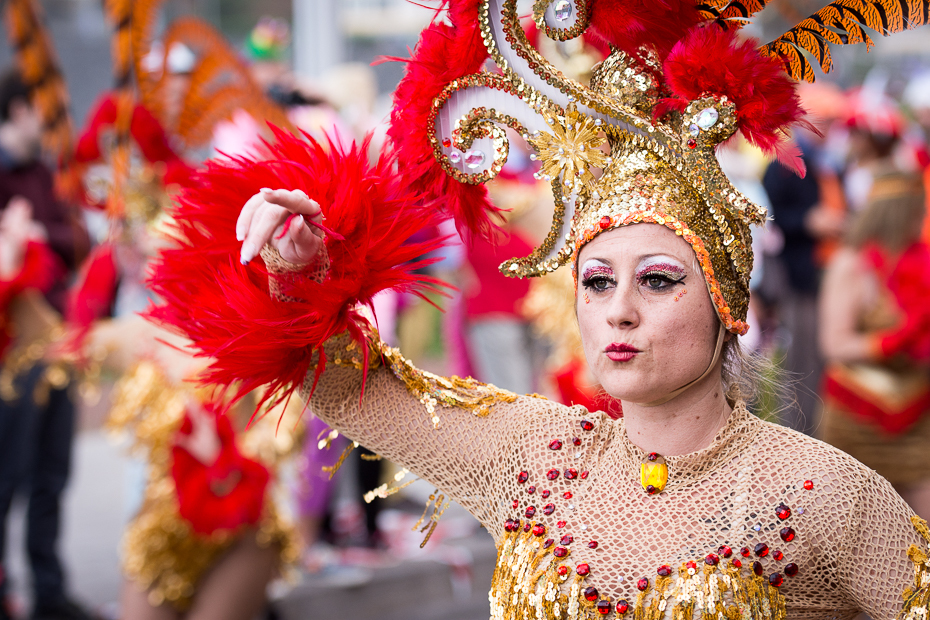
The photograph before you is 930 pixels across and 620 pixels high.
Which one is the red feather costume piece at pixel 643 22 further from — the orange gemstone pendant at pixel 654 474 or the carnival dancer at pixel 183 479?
the carnival dancer at pixel 183 479

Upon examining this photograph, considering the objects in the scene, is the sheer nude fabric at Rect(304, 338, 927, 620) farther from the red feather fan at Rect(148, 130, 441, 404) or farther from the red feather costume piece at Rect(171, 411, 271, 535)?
the red feather costume piece at Rect(171, 411, 271, 535)

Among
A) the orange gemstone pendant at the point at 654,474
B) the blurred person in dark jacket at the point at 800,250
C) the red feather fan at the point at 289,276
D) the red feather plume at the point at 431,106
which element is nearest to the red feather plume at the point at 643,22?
the red feather plume at the point at 431,106

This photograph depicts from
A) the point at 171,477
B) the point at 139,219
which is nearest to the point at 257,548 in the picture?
the point at 171,477

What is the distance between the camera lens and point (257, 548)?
3291mm

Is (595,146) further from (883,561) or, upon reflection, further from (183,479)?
(183,479)

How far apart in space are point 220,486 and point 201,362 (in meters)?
0.43

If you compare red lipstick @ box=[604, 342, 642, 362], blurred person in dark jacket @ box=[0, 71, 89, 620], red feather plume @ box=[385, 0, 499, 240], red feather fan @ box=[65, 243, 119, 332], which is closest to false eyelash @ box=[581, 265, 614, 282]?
red lipstick @ box=[604, 342, 642, 362]

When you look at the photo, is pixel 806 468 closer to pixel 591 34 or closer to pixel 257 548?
pixel 591 34

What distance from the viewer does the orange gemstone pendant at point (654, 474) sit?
151 centimetres

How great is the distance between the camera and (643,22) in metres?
1.50

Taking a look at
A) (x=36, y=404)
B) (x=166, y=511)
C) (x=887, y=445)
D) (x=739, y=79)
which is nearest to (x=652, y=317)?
(x=739, y=79)

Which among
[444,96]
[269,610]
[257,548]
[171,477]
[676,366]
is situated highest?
[444,96]

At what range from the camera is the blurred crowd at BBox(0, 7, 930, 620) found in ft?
10.5

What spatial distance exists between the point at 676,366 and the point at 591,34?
1.90 ft
